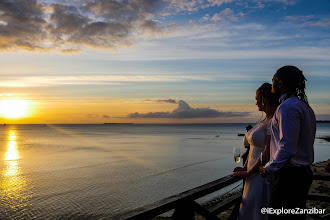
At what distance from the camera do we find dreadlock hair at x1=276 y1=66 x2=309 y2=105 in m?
2.58

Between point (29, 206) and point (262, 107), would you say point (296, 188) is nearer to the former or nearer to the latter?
point (262, 107)

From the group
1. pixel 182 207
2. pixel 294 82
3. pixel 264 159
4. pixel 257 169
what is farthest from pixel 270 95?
pixel 182 207

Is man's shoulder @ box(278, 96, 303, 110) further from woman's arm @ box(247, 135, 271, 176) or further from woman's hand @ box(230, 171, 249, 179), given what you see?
woman's hand @ box(230, 171, 249, 179)

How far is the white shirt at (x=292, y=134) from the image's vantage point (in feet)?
7.67

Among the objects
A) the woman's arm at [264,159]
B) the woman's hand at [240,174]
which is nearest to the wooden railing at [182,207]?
the woman's hand at [240,174]

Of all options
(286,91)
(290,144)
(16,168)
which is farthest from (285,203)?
(16,168)

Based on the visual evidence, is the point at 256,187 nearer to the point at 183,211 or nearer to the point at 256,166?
the point at 256,166

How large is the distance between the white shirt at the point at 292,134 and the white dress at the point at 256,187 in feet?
2.53

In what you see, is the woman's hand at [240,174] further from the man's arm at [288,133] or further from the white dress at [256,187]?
the man's arm at [288,133]

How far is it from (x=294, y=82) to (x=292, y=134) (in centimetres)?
58

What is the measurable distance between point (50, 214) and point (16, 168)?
19.8 meters

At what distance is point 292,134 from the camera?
2.33m

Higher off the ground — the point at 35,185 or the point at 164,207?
the point at 164,207

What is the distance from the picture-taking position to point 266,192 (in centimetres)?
325
